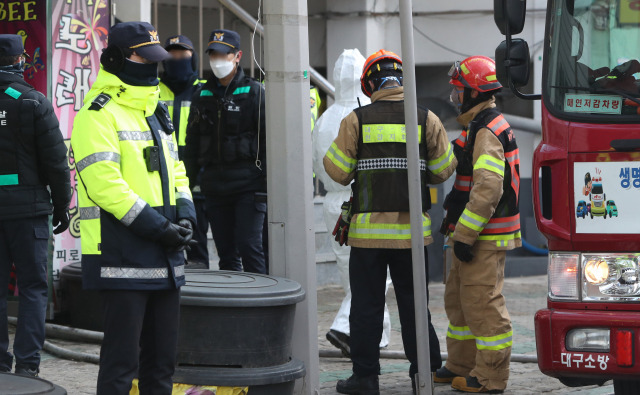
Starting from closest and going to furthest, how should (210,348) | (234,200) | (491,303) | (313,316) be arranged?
(210,348) → (313,316) → (491,303) → (234,200)

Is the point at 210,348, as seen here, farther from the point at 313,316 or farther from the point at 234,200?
the point at 234,200

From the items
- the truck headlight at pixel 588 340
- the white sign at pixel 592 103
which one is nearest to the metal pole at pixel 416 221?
the white sign at pixel 592 103

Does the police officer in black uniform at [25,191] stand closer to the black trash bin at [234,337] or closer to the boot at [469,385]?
the black trash bin at [234,337]

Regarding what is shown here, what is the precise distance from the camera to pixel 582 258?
16.6 ft

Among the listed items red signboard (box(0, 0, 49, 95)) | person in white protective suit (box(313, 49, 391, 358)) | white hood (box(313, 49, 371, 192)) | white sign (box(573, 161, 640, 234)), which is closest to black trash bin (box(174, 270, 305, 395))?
white sign (box(573, 161, 640, 234))

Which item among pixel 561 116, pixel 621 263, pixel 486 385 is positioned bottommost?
pixel 486 385

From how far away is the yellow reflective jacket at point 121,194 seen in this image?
4.89 metres

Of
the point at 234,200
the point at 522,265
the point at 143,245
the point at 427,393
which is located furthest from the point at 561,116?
the point at 522,265

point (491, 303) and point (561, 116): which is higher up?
point (561, 116)

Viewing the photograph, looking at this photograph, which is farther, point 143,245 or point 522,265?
point 522,265

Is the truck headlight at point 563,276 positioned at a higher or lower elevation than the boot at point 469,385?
higher

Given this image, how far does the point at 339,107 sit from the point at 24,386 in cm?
414

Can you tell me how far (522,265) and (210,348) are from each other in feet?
25.6

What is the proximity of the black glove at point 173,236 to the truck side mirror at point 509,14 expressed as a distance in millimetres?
1773
